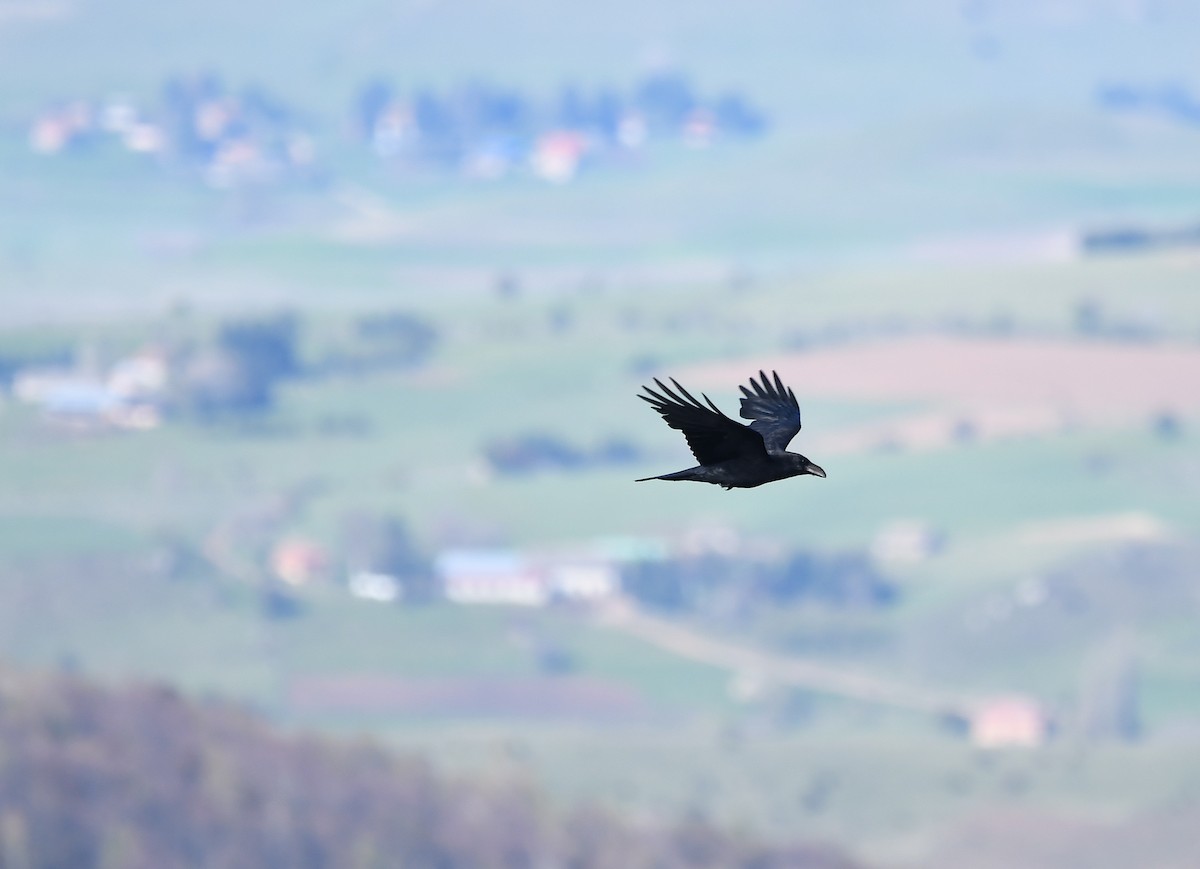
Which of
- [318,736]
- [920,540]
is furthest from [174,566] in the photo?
[920,540]

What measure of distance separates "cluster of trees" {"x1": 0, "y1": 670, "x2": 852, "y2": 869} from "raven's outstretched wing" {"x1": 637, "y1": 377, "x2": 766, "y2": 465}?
122m

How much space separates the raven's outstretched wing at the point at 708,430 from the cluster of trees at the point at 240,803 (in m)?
122

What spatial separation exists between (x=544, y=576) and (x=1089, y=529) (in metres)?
37.0

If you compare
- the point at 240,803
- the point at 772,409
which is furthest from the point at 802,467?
the point at 240,803

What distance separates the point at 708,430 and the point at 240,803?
13452cm

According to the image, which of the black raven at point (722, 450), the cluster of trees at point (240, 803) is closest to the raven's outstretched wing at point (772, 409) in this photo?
the black raven at point (722, 450)

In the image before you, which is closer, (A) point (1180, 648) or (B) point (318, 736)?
(B) point (318, 736)

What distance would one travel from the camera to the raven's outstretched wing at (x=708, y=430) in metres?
17.0

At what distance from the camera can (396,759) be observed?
148250 millimetres

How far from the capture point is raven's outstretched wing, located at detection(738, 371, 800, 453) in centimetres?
1938

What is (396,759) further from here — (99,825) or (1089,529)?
(1089,529)

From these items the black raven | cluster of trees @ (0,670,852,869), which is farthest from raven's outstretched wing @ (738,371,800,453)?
cluster of trees @ (0,670,852,869)

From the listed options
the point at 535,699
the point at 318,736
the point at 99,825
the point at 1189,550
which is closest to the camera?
the point at 99,825

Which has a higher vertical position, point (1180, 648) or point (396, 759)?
point (1180, 648)
